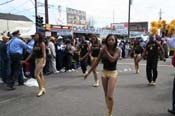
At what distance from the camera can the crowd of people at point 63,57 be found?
289 inches

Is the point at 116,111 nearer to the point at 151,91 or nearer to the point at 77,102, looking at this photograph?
the point at 77,102

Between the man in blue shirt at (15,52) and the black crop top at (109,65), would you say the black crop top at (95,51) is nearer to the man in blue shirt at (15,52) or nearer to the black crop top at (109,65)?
the man in blue shirt at (15,52)

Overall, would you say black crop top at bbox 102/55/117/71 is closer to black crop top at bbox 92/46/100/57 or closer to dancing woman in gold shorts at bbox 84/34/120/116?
dancing woman in gold shorts at bbox 84/34/120/116

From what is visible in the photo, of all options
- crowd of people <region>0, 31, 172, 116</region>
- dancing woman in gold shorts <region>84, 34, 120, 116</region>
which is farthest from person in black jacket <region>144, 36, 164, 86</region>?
dancing woman in gold shorts <region>84, 34, 120, 116</region>

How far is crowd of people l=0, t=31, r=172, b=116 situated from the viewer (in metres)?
7.33

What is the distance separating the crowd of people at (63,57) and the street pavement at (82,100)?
0.50m

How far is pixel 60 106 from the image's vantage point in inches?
351

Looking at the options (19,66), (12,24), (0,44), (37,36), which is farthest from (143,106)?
(12,24)

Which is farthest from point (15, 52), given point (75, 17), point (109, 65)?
point (75, 17)

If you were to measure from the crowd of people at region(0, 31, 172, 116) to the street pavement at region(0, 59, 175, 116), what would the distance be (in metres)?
0.50

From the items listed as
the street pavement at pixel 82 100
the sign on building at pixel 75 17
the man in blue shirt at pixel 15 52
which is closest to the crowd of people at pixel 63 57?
the man in blue shirt at pixel 15 52

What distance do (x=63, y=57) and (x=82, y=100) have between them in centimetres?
862

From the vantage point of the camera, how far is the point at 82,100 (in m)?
9.71

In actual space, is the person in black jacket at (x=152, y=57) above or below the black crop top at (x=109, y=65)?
below
